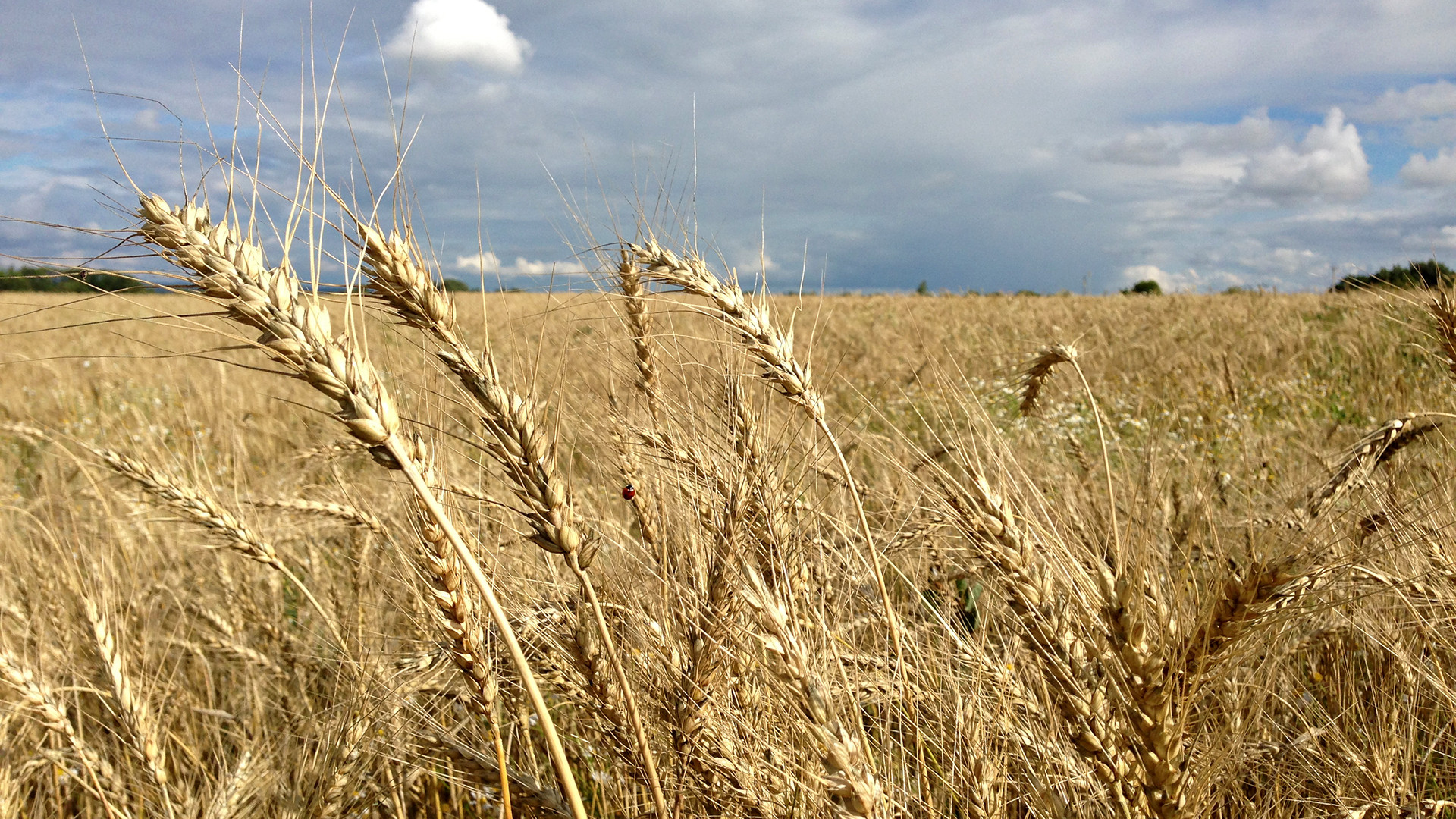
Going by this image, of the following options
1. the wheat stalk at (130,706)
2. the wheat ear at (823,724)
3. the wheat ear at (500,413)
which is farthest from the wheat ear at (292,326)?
the wheat stalk at (130,706)

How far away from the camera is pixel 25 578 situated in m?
2.76

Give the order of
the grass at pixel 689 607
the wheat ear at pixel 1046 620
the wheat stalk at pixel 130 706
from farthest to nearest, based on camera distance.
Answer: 1. the wheat stalk at pixel 130 706
2. the wheat ear at pixel 1046 620
3. the grass at pixel 689 607

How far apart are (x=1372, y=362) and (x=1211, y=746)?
263 inches

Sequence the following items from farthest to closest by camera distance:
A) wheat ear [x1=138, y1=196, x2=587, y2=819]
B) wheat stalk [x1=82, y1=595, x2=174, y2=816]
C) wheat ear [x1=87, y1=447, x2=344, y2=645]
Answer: wheat ear [x1=87, y1=447, x2=344, y2=645] → wheat stalk [x1=82, y1=595, x2=174, y2=816] → wheat ear [x1=138, y1=196, x2=587, y2=819]

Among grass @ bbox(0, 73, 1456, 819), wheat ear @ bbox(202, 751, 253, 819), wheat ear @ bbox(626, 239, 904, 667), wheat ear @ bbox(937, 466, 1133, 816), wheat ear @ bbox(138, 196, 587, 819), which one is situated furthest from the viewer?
wheat ear @ bbox(202, 751, 253, 819)

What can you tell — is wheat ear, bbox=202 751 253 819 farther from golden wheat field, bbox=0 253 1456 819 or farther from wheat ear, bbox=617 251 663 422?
wheat ear, bbox=617 251 663 422

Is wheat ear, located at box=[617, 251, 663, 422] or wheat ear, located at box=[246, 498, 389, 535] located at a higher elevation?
wheat ear, located at box=[617, 251, 663, 422]

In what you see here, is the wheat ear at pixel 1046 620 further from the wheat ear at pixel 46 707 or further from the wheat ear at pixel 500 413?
the wheat ear at pixel 46 707

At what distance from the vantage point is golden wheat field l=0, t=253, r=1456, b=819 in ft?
4.08

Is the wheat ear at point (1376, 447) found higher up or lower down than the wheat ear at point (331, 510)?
higher up

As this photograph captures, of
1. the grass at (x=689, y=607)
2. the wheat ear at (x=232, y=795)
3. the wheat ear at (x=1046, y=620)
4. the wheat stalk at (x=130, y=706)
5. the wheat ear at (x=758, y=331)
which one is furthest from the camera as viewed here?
the wheat stalk at (x=130, y=706)

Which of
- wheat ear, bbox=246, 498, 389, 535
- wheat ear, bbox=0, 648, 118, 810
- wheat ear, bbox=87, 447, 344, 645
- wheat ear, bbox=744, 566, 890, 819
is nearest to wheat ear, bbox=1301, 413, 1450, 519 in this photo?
wheat ear, bbox=744, 566, 890, 819

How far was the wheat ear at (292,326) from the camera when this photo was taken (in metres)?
1.04

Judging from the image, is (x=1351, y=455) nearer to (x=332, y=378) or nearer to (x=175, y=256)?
(x=332, y=378)
